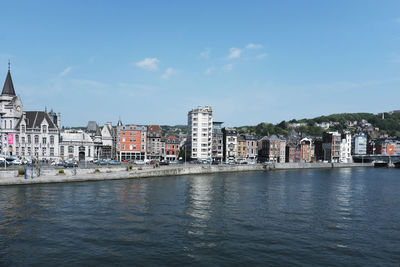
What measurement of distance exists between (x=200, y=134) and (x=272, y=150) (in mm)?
42371

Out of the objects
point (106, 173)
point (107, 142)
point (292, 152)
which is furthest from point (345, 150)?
point (106, 173)

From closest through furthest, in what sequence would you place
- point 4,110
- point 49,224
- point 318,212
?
point 49,224 < point 318,212 < point 4,110

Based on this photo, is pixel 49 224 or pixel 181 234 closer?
pixel 181 234

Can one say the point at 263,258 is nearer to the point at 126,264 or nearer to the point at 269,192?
the point at 126,264

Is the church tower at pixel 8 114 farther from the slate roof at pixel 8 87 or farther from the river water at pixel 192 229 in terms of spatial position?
the river water at pixel 192 229

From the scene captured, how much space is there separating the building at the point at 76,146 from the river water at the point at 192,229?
52.0 metres

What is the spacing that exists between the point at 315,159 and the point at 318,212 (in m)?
149

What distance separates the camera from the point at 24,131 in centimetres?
9812

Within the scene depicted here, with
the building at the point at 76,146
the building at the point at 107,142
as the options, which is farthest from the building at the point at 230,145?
the building at the point at 76,146

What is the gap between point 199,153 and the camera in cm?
13488

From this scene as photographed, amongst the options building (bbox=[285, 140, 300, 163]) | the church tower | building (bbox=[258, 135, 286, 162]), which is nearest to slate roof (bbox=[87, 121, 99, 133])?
the church tower

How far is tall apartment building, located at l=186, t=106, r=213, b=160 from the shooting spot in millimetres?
135000

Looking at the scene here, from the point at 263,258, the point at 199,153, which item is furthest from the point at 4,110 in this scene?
the point at 263,258

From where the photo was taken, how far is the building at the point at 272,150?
156000 mm
